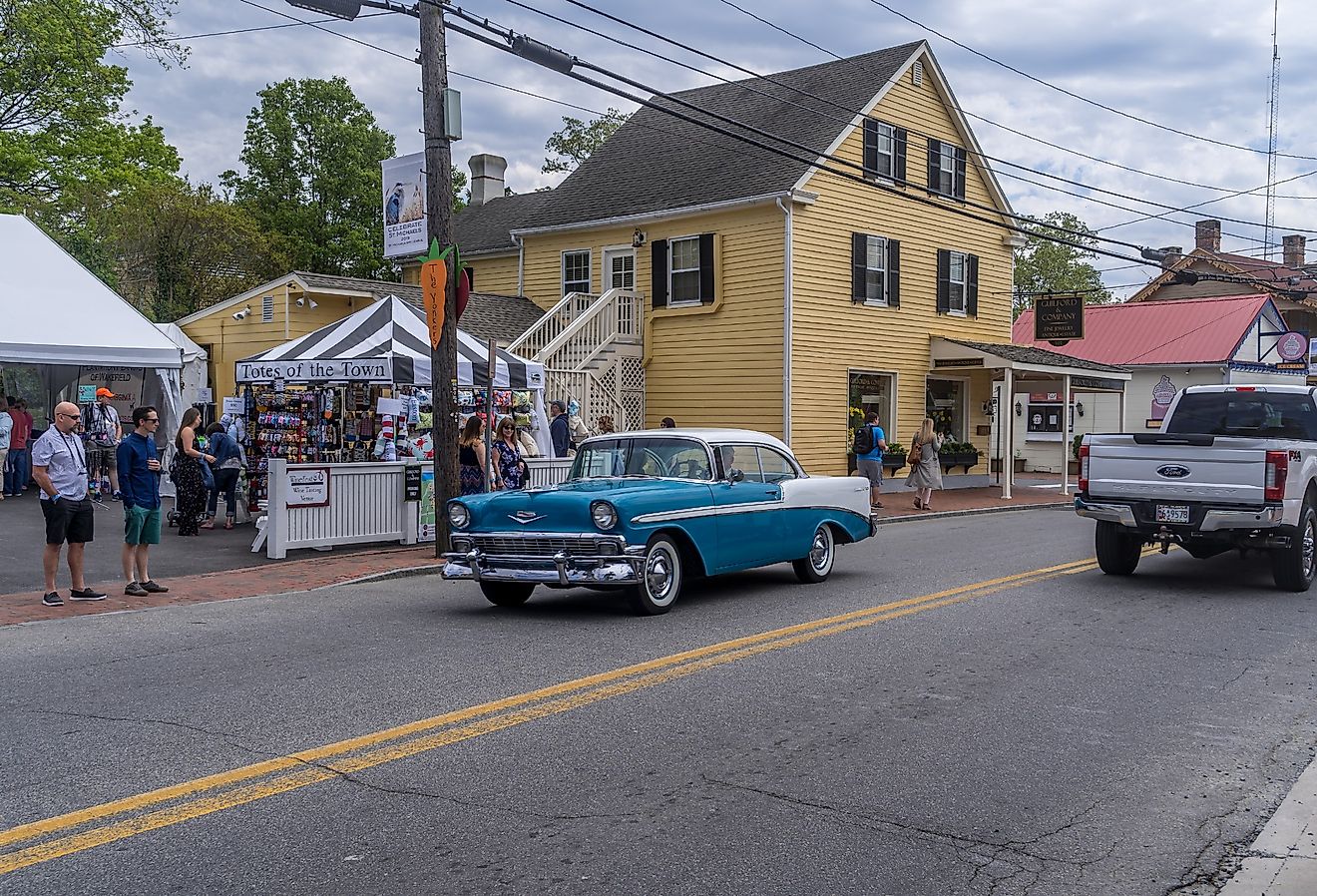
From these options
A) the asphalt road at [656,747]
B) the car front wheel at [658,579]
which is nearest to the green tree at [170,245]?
the asphalt road at [656,747]

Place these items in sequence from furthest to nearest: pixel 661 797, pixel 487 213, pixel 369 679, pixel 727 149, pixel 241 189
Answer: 1. pixel 241 189
2. pixel 487 213
3. pixel 727 149
4. pixel 369 679
5. pixel 661 797

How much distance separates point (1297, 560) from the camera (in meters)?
11.5

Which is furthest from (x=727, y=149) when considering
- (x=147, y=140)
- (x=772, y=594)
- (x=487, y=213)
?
(x=147, y=140)

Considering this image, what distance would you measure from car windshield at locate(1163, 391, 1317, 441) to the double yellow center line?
695 cm

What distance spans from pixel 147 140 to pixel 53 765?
127 feet

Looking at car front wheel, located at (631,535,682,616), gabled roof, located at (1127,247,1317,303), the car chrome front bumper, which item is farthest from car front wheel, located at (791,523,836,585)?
gabled roof, located at (1127,247,1317,303)

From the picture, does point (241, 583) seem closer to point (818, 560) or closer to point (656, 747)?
point (818, 560)

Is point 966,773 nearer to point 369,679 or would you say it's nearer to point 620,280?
point 369,679

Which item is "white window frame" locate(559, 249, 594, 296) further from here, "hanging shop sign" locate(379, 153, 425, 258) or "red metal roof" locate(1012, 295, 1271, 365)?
"red metal roof" locate(1012, 295, 1271, 365)

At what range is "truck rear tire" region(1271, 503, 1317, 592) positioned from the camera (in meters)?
11.5

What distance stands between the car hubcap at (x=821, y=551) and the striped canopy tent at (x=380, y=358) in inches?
246

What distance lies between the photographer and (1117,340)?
1604 inches

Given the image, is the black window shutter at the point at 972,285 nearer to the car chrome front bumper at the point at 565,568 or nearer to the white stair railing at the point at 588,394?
the white stair railing at the point at 588,394

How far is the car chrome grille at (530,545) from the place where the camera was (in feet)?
31.7
